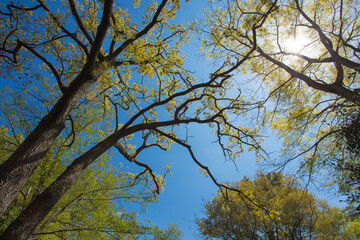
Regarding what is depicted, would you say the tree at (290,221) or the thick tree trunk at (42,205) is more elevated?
the tree at (290,221)

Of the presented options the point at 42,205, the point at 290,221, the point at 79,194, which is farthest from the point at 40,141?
the point at 290,221

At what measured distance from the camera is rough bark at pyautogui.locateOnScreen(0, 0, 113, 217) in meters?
2.38

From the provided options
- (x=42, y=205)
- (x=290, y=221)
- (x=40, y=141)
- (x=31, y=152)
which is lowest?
(x=42, y=205)

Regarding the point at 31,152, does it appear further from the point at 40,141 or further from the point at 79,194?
the point at 79,194

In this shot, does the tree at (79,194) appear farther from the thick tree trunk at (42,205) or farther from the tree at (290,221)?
the tree at (290,221)

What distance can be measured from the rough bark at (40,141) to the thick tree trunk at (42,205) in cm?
28

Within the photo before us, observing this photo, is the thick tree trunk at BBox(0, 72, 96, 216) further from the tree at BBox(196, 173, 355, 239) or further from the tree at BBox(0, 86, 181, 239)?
the tree at BBox(196, 173, 355, 239)

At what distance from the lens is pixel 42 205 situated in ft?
8.63

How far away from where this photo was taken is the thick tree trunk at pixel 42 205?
231cm

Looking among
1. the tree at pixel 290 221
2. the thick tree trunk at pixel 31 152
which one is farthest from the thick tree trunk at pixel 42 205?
the tree at pixel 290 221

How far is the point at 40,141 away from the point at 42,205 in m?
1.07

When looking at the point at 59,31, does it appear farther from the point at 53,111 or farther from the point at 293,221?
the point at 293,221

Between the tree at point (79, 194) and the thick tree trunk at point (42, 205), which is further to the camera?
the tree at point (79, 194)

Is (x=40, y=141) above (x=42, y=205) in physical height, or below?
above
